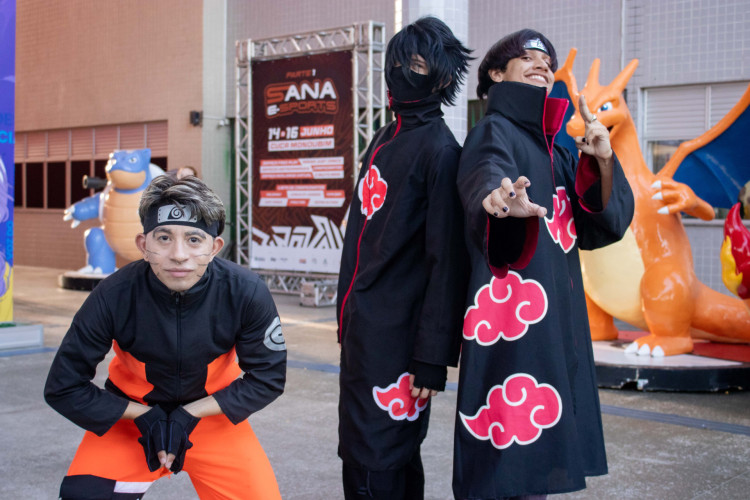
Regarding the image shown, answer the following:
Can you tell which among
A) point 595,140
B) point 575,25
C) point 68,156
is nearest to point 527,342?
point 595,140

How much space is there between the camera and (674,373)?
523 centimetres

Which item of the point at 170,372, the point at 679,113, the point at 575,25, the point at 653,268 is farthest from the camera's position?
the point at 575,25

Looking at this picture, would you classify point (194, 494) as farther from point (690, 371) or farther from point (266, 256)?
point (266, 256)

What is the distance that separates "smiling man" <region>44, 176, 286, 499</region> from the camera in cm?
217

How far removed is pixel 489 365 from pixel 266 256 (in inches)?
356

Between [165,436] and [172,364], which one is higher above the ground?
[172,364]

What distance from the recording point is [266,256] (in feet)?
36.2

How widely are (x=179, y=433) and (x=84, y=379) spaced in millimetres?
288

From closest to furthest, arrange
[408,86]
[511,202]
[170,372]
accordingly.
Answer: [511,202] < [170,372] < [408,86]

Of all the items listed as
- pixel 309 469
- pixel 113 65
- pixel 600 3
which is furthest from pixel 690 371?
pixel 113 65

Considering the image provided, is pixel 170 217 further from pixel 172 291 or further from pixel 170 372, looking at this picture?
pixel 170 372

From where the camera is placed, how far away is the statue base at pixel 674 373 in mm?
5227

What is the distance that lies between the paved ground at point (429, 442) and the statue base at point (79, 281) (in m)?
5.04

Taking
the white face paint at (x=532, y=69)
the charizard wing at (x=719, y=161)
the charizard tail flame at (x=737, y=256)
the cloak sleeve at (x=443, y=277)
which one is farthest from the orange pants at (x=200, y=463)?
the charizard wing at (x=719, y=161)
